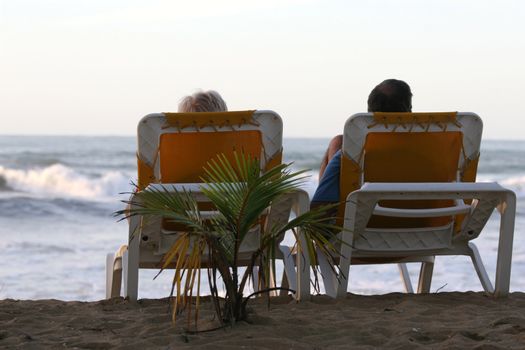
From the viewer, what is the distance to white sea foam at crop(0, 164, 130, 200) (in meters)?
23.4

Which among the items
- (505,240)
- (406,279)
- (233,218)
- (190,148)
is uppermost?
(190,148)

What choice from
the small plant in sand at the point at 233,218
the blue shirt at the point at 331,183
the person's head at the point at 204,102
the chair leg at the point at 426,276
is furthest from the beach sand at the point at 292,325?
the person's head at the point at 204,102

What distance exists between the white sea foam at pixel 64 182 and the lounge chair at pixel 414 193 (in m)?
16.8

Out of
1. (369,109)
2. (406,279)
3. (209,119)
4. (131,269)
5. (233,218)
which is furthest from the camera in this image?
(406,279)

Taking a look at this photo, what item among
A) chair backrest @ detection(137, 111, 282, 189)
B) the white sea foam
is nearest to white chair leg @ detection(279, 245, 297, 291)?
Answer: chair backrest @ detection(137, 111, 282, 189)

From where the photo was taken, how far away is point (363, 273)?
11.6m

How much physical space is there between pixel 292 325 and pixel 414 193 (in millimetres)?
1146

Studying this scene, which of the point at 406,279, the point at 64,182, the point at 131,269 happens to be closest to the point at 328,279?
the point at 131,269

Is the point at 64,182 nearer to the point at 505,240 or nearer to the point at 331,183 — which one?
the point at 331,183

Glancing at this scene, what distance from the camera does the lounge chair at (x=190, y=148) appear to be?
5.58 metres

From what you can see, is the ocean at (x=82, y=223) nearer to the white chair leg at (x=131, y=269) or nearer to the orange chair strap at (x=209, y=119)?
the orange chair strap at (x=209, y=119)

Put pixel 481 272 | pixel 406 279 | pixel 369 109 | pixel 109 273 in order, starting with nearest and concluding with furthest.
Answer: pixel 481 272 → pixel 369 109 → pixel 109 273 → pixel 406 279

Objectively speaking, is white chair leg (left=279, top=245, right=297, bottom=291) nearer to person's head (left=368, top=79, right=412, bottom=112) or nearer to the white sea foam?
person's head (left=368, top=79, right=412, bottom=112)

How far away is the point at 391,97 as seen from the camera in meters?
6.12
